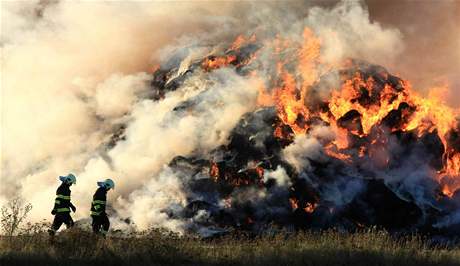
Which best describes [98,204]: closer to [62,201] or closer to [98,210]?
[98,210]

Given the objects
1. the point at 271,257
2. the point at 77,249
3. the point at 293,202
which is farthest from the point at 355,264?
the point at 293,202

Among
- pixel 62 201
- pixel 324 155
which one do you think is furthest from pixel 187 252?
pixel 324 155

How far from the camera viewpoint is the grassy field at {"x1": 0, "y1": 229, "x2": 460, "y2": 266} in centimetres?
1248

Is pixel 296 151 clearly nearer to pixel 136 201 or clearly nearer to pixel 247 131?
pixel 247 131

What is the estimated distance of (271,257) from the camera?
12898mm

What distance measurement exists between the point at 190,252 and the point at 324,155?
19.1 meters

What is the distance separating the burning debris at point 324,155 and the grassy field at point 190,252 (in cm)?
1499

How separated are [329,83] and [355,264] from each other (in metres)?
22.1

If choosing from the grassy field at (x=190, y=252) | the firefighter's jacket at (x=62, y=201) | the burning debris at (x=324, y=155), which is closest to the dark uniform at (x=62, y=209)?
the firefighter's jacket at (x=62, y=201)

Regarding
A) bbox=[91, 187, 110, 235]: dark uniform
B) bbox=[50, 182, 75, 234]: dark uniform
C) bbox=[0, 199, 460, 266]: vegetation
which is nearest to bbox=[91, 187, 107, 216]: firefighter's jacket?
bbox=[91, 187, 110, 235]: dark uniform

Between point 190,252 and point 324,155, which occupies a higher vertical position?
point 324,155

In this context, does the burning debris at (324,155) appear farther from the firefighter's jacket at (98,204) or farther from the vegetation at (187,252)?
the vegetation at (187,252)

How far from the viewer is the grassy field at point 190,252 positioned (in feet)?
41.0

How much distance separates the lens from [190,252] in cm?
1352
